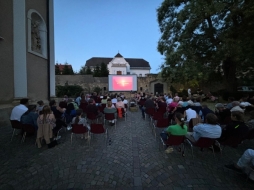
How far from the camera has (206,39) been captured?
14.2 m

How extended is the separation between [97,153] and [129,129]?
238 centimetres

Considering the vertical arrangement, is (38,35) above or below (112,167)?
above

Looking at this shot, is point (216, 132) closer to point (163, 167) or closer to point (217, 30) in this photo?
point (163, 167)

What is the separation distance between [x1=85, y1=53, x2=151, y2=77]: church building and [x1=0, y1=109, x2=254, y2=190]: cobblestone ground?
45.1 meters

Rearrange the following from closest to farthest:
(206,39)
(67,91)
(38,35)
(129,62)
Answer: (38,35), (206,39), (67,91), (129,62)

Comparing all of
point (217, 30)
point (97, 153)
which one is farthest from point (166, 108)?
point (217, 30)

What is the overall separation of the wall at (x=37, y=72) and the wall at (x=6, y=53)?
1240 mm

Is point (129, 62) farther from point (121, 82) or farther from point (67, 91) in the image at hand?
point (121, 82)

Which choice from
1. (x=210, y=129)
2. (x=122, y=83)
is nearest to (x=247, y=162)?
(x=210, y=129)

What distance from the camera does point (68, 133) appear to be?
5.73 metres

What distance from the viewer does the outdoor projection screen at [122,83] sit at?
18.8 meters

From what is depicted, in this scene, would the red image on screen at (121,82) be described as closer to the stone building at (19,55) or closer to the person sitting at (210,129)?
the stone building at (19,55)

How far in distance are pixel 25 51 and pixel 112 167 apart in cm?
729

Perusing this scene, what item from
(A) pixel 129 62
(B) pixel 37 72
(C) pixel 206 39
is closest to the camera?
(B) pixel 37 72
